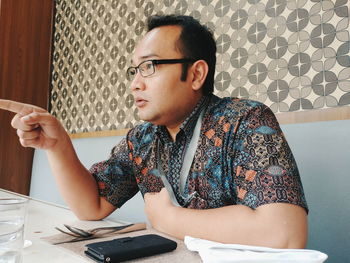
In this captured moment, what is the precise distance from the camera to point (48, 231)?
0.90 m

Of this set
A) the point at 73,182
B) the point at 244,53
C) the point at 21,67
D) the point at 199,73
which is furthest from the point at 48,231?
the point at 21,67

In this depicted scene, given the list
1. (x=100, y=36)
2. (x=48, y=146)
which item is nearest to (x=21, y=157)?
(x=100, y=36)

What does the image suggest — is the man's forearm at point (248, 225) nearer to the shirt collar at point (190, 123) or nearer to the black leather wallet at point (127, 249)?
the black leather wallet at point (127, 249)

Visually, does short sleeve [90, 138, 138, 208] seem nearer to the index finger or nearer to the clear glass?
the index finger

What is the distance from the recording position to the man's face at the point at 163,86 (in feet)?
4.02

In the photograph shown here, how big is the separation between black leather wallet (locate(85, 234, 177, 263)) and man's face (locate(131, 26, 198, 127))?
589 mm

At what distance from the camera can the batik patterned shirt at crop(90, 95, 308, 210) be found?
0.90 meters

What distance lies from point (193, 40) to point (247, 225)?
77 cm

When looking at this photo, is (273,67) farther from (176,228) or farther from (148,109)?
(176,228)

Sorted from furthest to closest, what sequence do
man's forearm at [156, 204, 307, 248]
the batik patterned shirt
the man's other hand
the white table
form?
the man's other hand, the batik patterned shirt, man's forearm at [156, 204, 307, 248], the white table

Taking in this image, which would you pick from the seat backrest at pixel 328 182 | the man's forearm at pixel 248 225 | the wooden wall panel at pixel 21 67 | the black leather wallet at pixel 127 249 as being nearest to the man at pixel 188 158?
the man's forearm at pixel 248 225

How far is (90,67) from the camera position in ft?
9.20

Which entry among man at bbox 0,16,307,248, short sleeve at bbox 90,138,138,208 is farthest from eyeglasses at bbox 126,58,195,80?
short sleeve at bbox 90,138,138,208

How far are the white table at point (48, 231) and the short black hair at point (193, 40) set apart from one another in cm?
67
